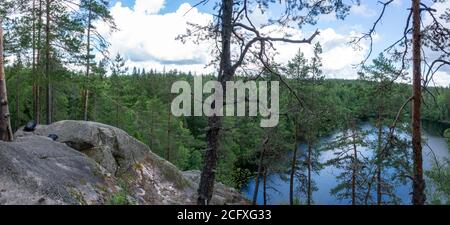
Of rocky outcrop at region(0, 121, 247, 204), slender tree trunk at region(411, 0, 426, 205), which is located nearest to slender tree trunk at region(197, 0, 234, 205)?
rocky outcrop at region(0, 121, 247, 204)

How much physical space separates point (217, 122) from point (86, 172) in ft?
13.3

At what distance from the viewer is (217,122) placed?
6805mm

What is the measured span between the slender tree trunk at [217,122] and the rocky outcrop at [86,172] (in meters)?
2.03

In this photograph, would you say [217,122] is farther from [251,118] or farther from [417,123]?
[417,123]

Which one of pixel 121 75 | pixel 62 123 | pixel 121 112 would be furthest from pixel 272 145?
pixel 121 75

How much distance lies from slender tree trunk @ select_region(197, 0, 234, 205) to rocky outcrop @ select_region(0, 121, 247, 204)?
2.03m

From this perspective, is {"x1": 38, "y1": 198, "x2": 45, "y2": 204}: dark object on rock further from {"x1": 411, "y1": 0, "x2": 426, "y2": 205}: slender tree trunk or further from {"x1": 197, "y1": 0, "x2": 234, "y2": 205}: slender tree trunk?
{"x1": 411, "y1": 0, "x2": 426, "y2": 205}: slender tree trunk

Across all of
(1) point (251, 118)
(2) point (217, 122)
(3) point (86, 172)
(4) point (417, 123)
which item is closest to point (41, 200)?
(3) point (86, 172)

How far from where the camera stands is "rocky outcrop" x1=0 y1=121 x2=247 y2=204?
654cm

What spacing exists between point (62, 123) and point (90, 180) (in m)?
5.12

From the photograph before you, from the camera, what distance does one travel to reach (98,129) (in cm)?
1290

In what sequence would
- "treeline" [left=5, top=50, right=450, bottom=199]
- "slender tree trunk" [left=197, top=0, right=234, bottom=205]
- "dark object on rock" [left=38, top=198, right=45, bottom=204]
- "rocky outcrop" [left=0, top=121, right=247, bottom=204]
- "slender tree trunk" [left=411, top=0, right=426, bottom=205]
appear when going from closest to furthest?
"dark object on rock" [left=38, top=198, right=45, bottom=204] < "rocky outcrop" [left=0, top=121, right=247, bottom=204] < "slender tree trunk" [left=197, top=0, right=234, bottom=205] < "slender tree trunk" [left=411, top=0, right=426, bottom=205] < "treeline" [left=5, top=50, right=450, bottom=199]

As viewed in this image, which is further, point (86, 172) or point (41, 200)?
point (86, 172)
